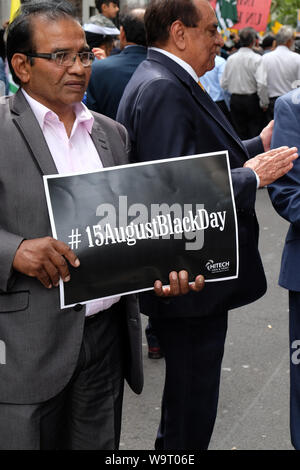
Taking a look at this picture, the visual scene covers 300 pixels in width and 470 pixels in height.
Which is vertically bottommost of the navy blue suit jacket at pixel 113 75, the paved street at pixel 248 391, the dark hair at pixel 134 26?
the paved street at pixel 248 391

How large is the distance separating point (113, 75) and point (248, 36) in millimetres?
5893

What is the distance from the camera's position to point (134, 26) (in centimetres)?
491

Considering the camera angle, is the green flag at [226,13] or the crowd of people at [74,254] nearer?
the crowd of people at [74,254]

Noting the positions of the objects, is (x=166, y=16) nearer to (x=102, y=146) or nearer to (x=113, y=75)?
(x=102, y=146)

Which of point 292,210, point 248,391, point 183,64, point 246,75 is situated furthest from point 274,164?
point 246,75

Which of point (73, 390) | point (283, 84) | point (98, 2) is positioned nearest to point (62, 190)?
point (73, 390)

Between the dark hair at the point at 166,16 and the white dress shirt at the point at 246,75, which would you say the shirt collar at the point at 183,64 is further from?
the white dress shirt at the point at 246,75

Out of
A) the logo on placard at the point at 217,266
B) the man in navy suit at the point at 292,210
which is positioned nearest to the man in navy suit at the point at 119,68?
the man in navy suit at the point at 292,210

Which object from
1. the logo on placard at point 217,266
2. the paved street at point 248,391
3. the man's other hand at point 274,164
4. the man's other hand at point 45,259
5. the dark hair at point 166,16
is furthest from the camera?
the paved street at point 248,391

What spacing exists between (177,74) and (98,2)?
13.6 feet

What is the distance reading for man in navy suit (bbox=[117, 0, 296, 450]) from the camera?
8.63ft

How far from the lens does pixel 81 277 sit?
2.10 m

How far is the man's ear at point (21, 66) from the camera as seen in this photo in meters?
2.20
